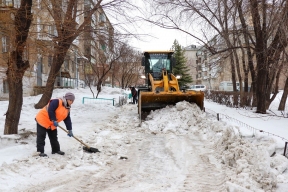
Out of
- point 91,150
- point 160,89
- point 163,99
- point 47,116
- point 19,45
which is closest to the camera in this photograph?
point 47,116

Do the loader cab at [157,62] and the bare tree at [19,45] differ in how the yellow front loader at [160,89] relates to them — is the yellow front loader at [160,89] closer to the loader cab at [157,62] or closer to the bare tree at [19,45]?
the loader cab at [157,62]

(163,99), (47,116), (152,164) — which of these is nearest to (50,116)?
(47,116)

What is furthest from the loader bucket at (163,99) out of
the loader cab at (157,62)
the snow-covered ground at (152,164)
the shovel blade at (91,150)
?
the shovel blade at (91,150)

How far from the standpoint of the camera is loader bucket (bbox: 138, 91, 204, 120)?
1015 cm

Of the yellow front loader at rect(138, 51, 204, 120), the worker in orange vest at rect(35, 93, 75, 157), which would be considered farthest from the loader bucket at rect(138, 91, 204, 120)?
the worker in orange vest at rect(35, 93, 75, 157)

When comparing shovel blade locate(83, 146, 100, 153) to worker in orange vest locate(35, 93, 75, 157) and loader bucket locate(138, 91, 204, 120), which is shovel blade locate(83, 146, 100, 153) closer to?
worker in orange vest locate(35, 93, 75, 157)

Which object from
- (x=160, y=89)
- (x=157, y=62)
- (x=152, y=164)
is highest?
(x=157, y=62)

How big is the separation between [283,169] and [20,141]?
561cm

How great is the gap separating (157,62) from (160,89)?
171cm

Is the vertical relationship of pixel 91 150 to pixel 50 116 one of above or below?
below

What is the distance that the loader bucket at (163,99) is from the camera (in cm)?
1015

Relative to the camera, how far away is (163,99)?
10664 mm

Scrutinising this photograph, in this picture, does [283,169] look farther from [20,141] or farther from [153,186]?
[20,141]

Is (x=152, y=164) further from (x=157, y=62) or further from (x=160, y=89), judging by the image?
(x=157, y=62)
